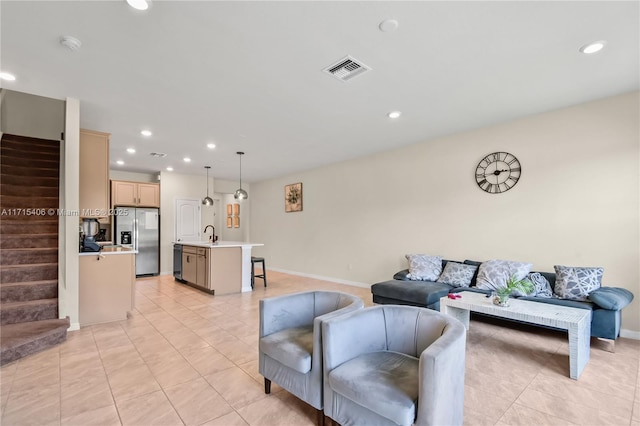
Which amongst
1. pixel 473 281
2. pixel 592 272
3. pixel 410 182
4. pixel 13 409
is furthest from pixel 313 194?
pixel 13 409

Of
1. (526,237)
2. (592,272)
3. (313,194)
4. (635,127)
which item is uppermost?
(635,127)

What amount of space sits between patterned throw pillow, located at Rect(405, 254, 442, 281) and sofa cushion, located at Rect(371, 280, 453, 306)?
178 mm

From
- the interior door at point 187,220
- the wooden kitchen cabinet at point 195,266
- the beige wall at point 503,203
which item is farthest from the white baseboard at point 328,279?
the wooden kitchen cabinet at point 195,266

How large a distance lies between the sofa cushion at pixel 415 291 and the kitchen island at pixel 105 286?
3.44m

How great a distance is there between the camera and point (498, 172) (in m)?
4.38

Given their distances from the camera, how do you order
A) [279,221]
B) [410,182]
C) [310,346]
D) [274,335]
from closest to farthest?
1. [310,346]
2. [274,335]
3. [410,182]
4. [279,221]

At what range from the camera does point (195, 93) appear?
11.0 feet

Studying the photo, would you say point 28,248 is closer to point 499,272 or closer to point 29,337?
point 29,337

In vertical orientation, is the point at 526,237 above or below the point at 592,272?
above

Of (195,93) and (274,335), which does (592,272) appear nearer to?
(274,335)

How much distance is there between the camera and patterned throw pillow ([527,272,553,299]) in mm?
3560

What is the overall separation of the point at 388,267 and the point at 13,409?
5033mm

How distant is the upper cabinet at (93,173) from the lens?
4.07 metres

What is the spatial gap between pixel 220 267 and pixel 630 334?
18.9 ft
